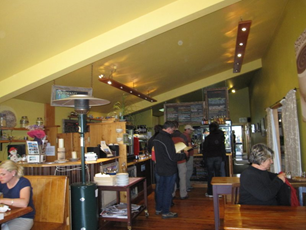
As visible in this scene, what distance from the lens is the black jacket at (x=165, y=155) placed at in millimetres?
4168

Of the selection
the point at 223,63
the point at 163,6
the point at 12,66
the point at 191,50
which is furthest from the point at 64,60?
the point at 223,63

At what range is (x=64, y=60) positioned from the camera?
164 inches

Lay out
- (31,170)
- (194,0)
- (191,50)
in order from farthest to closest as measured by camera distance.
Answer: (191,50) → (31,170) → (194,0)

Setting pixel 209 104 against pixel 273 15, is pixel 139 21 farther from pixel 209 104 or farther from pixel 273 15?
pixel 209 104

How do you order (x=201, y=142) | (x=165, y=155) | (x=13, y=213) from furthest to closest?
(x=201, y=142) < (x=165, y=155) < (x=13, y=213)

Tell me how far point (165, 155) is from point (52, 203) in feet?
5.89

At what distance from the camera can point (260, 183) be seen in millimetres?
2344

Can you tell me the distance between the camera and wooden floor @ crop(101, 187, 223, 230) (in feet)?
12.8

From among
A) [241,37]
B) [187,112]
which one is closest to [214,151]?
[241,37]

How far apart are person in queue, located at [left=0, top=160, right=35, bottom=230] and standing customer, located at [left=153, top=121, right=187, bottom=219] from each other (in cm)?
205

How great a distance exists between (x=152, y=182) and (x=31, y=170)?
10.4 feet

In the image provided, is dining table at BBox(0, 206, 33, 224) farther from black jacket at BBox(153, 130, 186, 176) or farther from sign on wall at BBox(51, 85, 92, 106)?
sign on wall at BBox(51, 85, 92, 106)

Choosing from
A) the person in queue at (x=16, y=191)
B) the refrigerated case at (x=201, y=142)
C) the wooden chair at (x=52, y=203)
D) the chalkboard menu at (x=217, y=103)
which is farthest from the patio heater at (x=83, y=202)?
the chalkboard menu at (x=217, y=103)

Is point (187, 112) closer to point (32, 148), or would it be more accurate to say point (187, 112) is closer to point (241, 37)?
point (241, 37)
